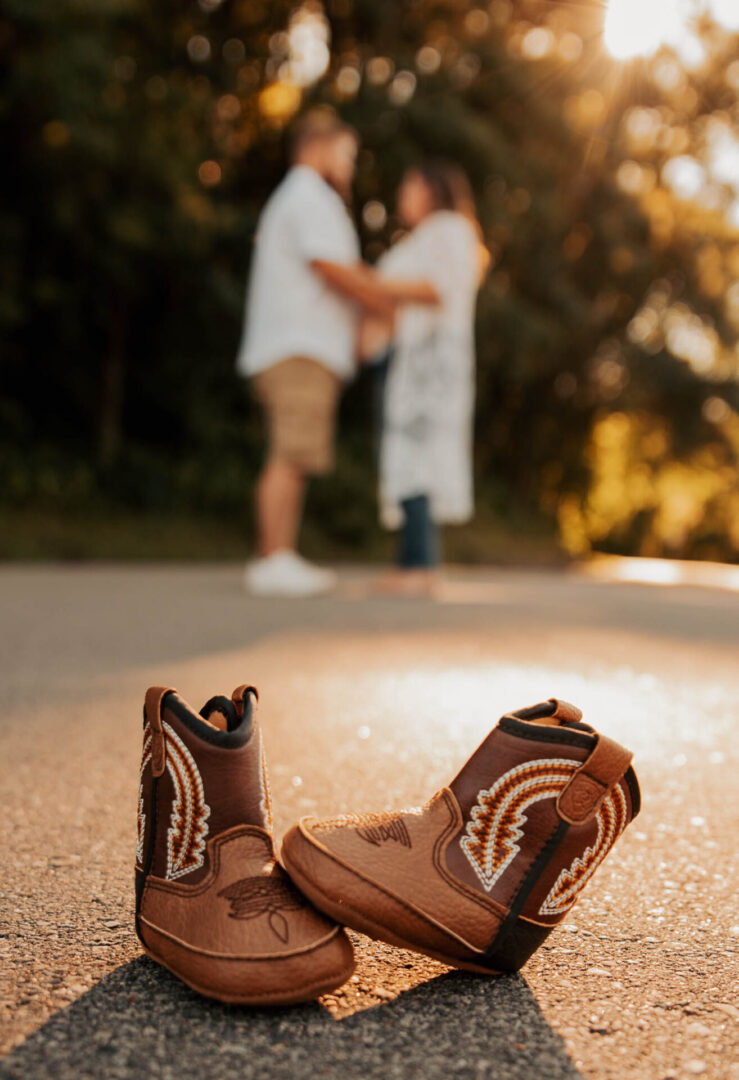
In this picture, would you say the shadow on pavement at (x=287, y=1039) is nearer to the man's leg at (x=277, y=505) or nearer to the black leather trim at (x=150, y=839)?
the black leather trim at (x=150, y=839)

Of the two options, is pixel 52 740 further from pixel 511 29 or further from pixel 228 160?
pixel 511 29

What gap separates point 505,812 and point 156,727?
40cm

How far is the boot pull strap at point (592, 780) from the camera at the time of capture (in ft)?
4.34

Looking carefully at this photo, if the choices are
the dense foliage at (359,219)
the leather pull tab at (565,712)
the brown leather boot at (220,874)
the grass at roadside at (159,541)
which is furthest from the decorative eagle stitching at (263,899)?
the dense foliage at (359,219)

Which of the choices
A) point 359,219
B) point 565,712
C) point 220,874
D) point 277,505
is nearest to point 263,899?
point 220,874

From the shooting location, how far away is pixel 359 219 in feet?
44.9

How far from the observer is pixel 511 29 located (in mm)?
15203

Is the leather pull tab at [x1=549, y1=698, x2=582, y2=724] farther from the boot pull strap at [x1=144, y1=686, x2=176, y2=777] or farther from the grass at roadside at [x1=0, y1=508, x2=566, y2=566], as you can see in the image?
the grass at roadside at [x1=0, y1=508, x2=566, y2=566]

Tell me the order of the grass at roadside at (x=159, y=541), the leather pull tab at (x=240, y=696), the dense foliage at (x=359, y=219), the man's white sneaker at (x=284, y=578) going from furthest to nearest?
the dense foliage at (x=359, y=219) < the grass at roadside at (x=159, y=541) < the man's white sneaker at (x=284, y=578) < the leather pull tab at (x=240, y=696)

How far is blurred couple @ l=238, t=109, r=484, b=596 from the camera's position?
5.68 m

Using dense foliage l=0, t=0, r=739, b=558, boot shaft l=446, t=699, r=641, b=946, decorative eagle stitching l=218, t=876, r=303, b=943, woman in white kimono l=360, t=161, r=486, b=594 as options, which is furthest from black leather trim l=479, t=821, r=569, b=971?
dense foliage l=0, t=0, r=739, b=558

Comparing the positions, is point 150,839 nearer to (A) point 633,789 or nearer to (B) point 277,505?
(A) point 633,789

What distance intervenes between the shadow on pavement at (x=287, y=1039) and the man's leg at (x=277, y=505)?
4408 mm

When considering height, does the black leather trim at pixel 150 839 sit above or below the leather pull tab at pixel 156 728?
below
